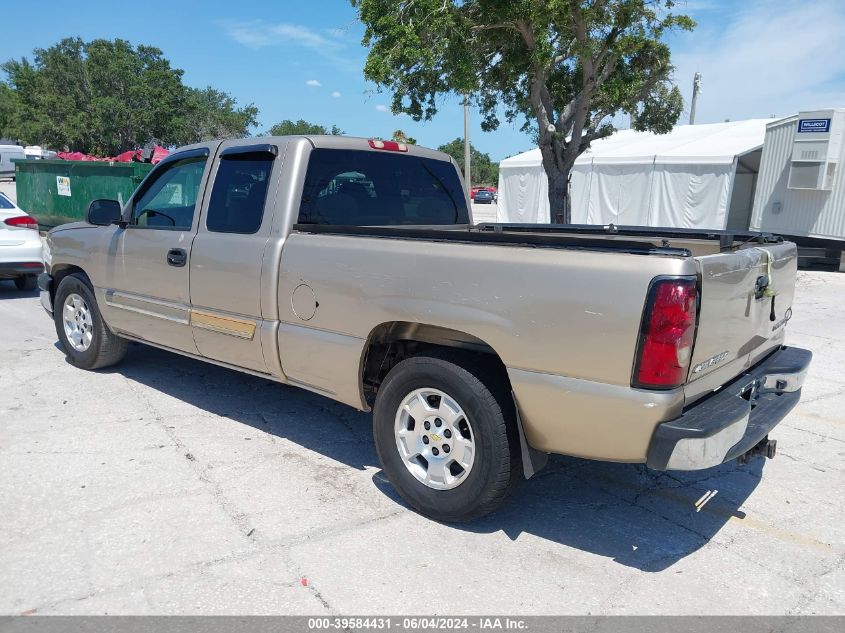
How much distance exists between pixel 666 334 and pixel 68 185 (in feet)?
50.3

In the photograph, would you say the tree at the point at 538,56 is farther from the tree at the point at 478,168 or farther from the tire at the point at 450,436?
the tree at the point at 478,168

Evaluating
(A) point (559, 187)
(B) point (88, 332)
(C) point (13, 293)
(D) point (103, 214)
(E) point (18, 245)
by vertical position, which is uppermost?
(A) point (559, 187)

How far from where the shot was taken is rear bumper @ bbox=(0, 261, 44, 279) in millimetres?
9312

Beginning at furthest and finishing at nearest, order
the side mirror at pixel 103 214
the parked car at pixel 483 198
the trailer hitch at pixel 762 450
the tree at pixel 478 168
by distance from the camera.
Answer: the tree at pixel 478 168
the parked car at pixel 483 198
the side mirror at pixel 103 214
the trailer hitch at pixel 762 450

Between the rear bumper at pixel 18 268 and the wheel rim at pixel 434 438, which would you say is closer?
the wheel rim at pixel 434 438

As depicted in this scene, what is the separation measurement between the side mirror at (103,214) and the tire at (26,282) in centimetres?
601

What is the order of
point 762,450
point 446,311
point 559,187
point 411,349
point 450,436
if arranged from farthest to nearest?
point 559,187 → point 411,349 → point 762,450 → point 450,436 → point 446,311

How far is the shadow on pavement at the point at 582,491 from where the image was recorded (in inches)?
134

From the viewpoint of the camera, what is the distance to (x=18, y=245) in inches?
371

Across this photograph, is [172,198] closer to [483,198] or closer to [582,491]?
[582,491]

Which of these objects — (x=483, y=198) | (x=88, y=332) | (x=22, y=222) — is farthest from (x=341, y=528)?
(x=483, y=198)

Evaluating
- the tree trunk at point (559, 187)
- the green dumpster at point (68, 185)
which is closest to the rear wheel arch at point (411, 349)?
the green dumpster at point (68, 185)

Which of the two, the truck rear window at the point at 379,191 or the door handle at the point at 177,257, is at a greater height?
the truck rear window at the point at 379,191

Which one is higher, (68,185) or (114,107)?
(114,107)
